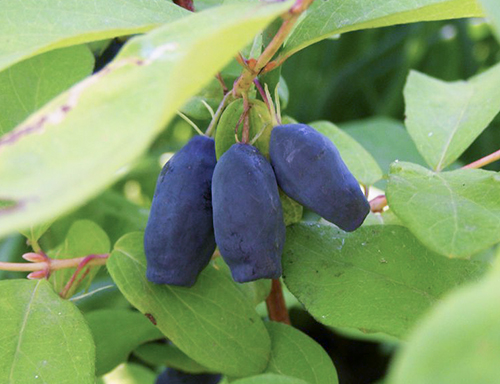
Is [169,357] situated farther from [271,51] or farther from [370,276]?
[271,51]

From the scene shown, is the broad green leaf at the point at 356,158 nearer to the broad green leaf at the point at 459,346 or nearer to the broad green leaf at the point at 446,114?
the broad green leaf at the point at 446,114

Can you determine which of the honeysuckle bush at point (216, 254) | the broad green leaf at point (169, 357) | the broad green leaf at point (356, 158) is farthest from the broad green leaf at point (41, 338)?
the broad green leaf at point (356, 158)

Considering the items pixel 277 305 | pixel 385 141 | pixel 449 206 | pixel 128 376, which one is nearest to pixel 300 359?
pixel 277 305

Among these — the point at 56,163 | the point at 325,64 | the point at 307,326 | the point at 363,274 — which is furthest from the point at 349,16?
the point at 325,64

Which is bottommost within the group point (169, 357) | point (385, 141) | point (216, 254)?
point (385, 141)

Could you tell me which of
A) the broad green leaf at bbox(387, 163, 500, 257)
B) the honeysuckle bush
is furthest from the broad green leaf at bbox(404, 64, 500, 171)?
the broad green leaf at bbox(387, 163, 500, 257)

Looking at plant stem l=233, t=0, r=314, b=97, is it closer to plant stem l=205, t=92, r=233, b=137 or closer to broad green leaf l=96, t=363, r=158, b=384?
plant stem l=205, t=92, r=233, b=137
